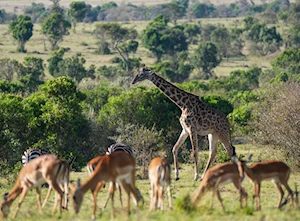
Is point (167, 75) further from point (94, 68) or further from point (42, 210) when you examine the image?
point (42, 210)

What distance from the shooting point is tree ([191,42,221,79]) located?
62062 mm

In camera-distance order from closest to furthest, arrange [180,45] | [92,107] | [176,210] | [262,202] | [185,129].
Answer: [176,210], [262,202], [185,129], [92,107], [180,45]

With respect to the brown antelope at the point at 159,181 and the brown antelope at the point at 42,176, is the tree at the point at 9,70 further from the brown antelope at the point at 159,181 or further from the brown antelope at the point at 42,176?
the brown antelope at the point at 159,181

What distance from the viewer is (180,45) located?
73875 millimetres

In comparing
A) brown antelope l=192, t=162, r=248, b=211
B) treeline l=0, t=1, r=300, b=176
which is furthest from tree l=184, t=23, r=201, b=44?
brown antelope l=192, t=162, r=248, b=211

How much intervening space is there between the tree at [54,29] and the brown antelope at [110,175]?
61621mm

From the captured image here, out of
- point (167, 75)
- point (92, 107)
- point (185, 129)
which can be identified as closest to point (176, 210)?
point (185, 129)

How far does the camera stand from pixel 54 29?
7488 centimetres

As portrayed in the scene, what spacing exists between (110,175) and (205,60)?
50.9 metres

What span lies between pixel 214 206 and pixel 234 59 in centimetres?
6175

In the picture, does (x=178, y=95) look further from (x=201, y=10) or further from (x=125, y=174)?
(x=201, y=10)

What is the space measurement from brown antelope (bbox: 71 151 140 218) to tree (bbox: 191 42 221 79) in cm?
4944

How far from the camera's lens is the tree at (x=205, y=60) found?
62.1 metres

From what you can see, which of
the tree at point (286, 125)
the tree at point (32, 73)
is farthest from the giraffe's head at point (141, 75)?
the tree at point (32, 73)
